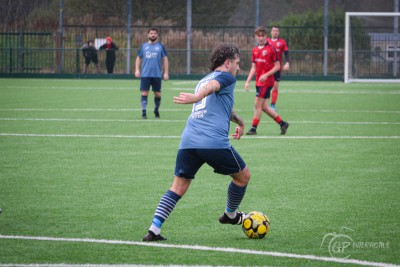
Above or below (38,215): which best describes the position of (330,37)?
above

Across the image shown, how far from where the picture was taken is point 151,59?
1936cm

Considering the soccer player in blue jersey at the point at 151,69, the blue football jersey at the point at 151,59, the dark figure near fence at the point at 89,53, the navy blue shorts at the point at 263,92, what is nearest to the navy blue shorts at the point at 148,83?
the soccer player in blue jersey at the point at 151,69

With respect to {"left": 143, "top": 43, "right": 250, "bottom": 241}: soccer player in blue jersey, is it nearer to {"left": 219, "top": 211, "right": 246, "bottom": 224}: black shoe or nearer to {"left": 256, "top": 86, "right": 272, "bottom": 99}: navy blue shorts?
{"left": 219, "top": 211, "right": 246, "bottom": 224}: black shoe

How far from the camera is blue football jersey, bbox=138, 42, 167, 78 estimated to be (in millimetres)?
19328

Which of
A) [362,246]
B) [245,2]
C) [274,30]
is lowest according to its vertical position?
[362,246]

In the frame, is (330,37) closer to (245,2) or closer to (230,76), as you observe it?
(245,2)

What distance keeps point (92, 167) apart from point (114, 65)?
103 ft

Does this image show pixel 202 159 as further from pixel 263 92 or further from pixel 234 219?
pixel 263 92

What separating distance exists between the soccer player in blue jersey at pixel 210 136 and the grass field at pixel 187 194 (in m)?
0.35

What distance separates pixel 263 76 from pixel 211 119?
9.05 metres

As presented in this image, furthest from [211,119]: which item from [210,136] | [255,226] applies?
[255,226]

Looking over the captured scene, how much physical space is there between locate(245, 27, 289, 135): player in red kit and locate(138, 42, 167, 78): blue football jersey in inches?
130

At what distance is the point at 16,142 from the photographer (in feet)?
46.5

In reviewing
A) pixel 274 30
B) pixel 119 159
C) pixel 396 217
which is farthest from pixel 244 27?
pixel 396 217
